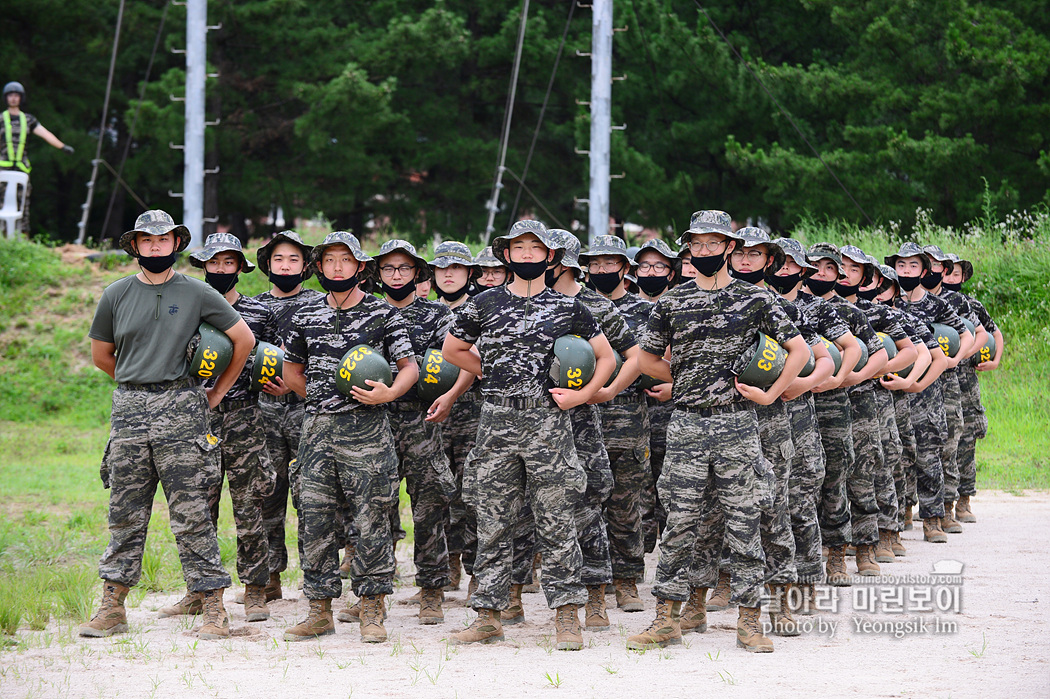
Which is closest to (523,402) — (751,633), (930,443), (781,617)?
(751,633)

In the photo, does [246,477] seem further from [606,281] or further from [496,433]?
[606,281]

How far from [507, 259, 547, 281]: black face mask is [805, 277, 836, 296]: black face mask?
2.73m

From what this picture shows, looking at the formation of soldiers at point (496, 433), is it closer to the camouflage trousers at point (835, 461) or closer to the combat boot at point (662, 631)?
the combat boot at point (662, 631)

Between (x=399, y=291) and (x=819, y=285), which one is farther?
(x=819, y=285)

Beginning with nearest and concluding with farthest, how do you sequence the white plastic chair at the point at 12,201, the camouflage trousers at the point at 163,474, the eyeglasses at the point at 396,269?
the camouflage trousers at the point at 163,474, the eyeglasses at the point at 396,269, the white plastic chair at the point at 12,201

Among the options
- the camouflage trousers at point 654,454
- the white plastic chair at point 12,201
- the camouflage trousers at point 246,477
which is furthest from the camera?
the white plastic chair at point 12,201

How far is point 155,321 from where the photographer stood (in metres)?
7.33

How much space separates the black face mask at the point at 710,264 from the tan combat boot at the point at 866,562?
359cm

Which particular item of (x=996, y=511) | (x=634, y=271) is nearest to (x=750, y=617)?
(x=634, y=271)

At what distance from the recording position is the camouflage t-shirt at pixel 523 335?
7.11m

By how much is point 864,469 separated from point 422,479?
12.1 ft

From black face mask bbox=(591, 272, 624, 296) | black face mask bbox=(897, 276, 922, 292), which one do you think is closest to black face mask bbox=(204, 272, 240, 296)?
black face mask bbox=(591, 272, 624, 296)

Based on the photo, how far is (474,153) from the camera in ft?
96.5

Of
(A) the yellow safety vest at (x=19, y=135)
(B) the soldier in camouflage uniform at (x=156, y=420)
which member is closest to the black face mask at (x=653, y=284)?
(B) the soldier in camouflage uniform at (x=156, y=420)
